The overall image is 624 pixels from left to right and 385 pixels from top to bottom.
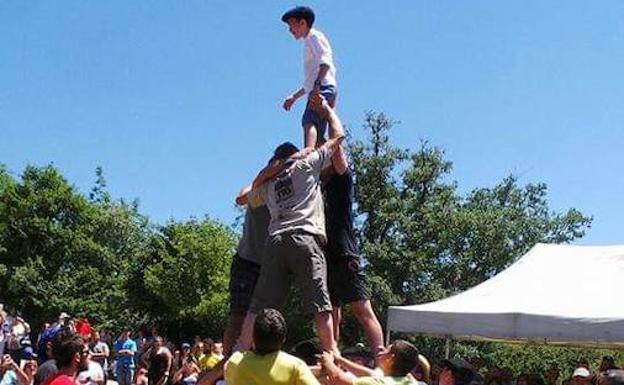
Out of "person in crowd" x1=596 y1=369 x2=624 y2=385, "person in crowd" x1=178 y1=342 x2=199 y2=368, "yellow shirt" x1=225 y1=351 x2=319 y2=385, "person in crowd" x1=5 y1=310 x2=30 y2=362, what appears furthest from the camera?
"person in crowd" x1=5 y1=310 x2=30 y2=362

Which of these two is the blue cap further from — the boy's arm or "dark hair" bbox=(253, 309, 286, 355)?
"dark hair" bbox=(253, 309, 286, 355)

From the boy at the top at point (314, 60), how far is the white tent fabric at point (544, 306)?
504 centimetres

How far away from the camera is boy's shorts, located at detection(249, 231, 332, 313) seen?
5.78m

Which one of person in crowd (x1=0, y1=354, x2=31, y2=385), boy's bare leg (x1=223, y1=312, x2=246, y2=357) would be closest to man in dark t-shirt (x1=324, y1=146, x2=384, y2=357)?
boy's bare leg (x1=223, y1=312, x2=246, y2=357)

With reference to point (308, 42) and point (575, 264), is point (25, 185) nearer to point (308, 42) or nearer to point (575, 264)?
point (575, 264)

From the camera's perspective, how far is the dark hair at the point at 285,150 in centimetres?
614

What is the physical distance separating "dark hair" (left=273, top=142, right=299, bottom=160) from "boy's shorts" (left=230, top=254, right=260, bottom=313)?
0.84 metres

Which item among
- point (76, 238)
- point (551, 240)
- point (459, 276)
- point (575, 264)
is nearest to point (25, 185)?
point (76, 238)

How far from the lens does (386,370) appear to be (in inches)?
211

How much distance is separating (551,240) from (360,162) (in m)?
10.7

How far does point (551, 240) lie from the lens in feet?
155

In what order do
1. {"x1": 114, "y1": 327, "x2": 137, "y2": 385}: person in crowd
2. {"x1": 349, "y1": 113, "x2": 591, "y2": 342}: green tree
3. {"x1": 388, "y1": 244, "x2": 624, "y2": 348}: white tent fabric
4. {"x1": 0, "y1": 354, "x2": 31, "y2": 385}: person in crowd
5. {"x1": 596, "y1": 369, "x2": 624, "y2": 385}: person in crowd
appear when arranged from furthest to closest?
{"x1": 349, "y1": 113, "x2": 591, "y2": 342}: green tree
{"x1": 114, "y1": 327, "x2": 137, "y2": 385}: person in crowd
{"x1": 0, "y1": 354, "x2": 31, "y2": 385}: person in crowd
{"x1": 388, "y1": 244, "x2": 624, "y2": 348}: white tent fabric
{"x1": 596, "y1": 369, "x2": 624, "y2": 385}: person in crowd

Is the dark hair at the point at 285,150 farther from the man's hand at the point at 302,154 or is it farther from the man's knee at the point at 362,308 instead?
the man's knee at the point at 362,308

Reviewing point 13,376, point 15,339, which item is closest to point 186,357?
point 13,376
